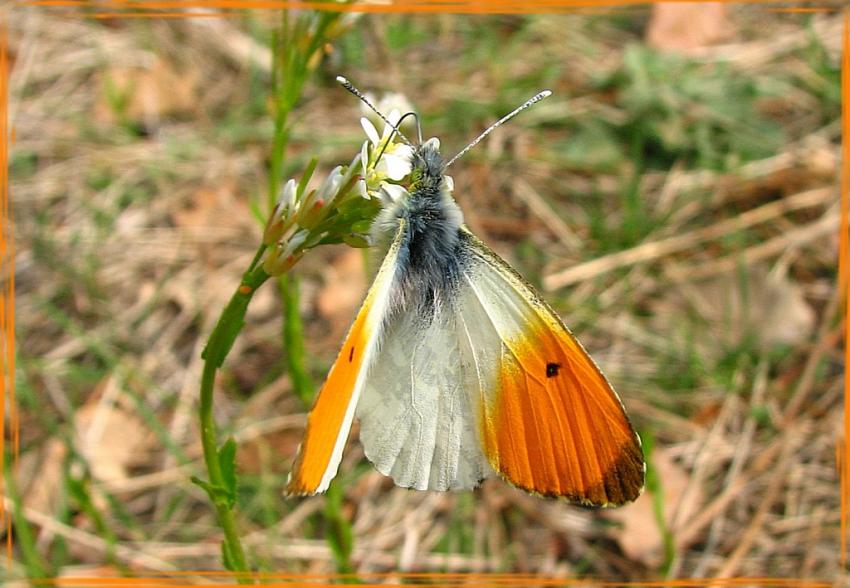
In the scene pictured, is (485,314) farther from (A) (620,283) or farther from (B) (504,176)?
(B) (504,176)

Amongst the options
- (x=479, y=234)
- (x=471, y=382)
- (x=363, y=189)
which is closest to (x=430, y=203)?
(x=363, y=189)

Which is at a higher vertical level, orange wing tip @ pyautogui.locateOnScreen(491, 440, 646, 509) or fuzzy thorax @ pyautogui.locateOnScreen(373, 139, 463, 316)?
fuzzy thorax @ pyautogui.locateOnScreen(373, 139, 463, 316)

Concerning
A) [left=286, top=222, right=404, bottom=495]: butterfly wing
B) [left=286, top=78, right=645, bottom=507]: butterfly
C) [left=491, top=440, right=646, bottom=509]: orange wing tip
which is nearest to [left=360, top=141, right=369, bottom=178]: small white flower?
[left=286, top=78, right=645, bottom=507]: butterfly

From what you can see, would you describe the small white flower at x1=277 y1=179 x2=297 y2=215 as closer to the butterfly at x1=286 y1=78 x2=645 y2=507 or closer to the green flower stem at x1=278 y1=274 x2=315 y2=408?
the butterfly at x1=286 y1=78 x2=645 y2=507

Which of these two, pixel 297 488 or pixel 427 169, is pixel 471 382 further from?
pixel 297 488

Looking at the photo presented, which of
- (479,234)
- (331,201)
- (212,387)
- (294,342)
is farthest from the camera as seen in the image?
(479,234)

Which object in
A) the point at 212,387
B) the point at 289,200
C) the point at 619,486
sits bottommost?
the point at 619,486
